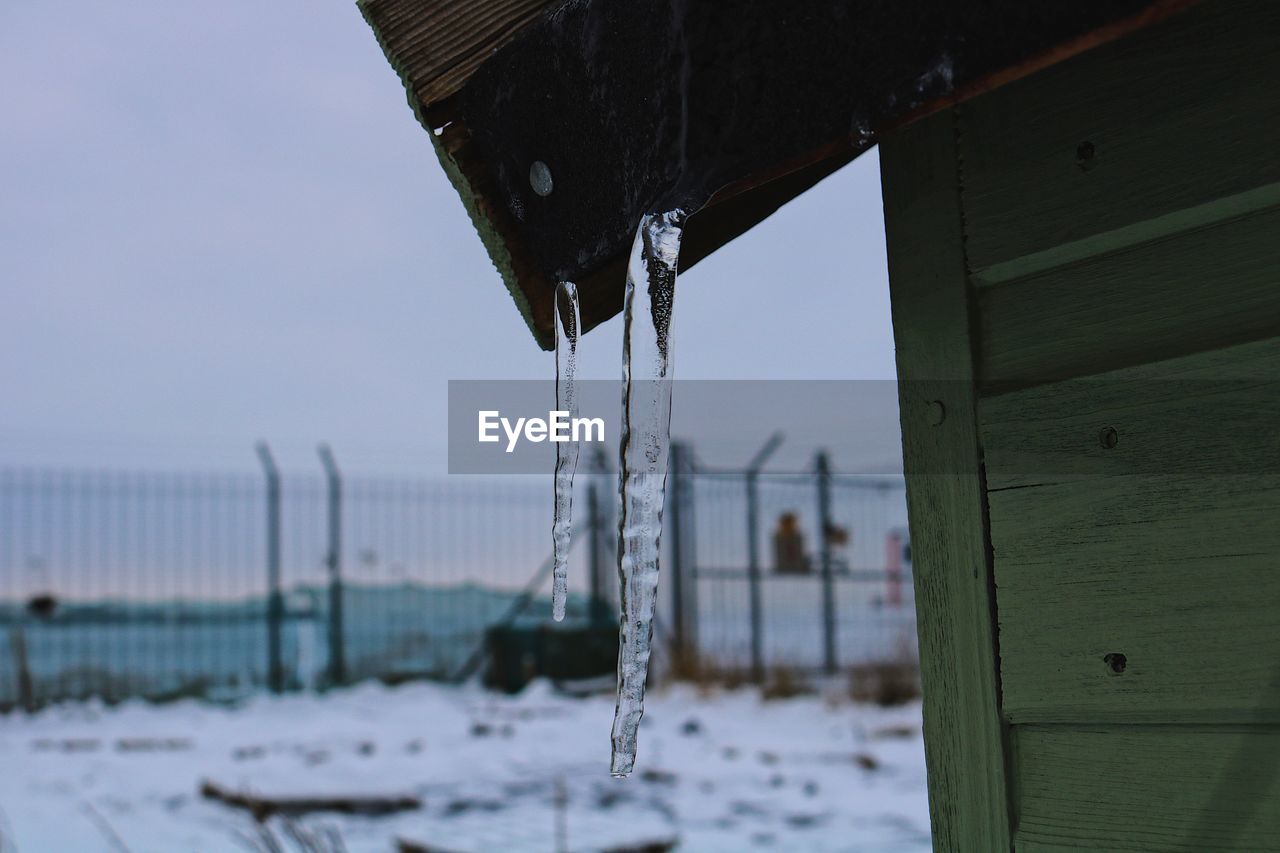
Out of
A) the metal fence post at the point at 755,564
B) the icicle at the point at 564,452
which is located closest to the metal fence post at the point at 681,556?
the metal fence post at the point at 755,564

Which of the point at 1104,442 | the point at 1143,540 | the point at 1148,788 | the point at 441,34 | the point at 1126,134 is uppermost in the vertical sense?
the point at 441,34

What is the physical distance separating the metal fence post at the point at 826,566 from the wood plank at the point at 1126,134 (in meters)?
11.3

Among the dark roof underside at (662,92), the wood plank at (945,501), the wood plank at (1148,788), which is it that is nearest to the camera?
the dark roof underside at (662,92)

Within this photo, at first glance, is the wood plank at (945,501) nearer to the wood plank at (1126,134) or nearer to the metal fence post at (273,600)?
the wood plank at (1126,134)

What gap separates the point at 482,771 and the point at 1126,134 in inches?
248

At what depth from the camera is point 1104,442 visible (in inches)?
47.9

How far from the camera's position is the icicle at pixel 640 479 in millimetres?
1208

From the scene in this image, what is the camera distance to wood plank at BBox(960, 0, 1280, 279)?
3.64ft

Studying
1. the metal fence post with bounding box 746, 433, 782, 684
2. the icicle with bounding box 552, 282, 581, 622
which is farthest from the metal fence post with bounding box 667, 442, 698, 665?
the icicle with bounding box 552, 282, 581, 622

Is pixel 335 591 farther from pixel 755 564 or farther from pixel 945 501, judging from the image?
pixel 945 501

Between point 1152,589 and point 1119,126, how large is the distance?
1.63 feet

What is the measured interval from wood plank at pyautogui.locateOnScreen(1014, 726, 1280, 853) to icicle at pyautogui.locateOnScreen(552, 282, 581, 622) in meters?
0.62

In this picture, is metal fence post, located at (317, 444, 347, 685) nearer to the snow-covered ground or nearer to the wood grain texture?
the snow-covered ground

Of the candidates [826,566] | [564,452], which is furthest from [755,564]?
[564,452]
